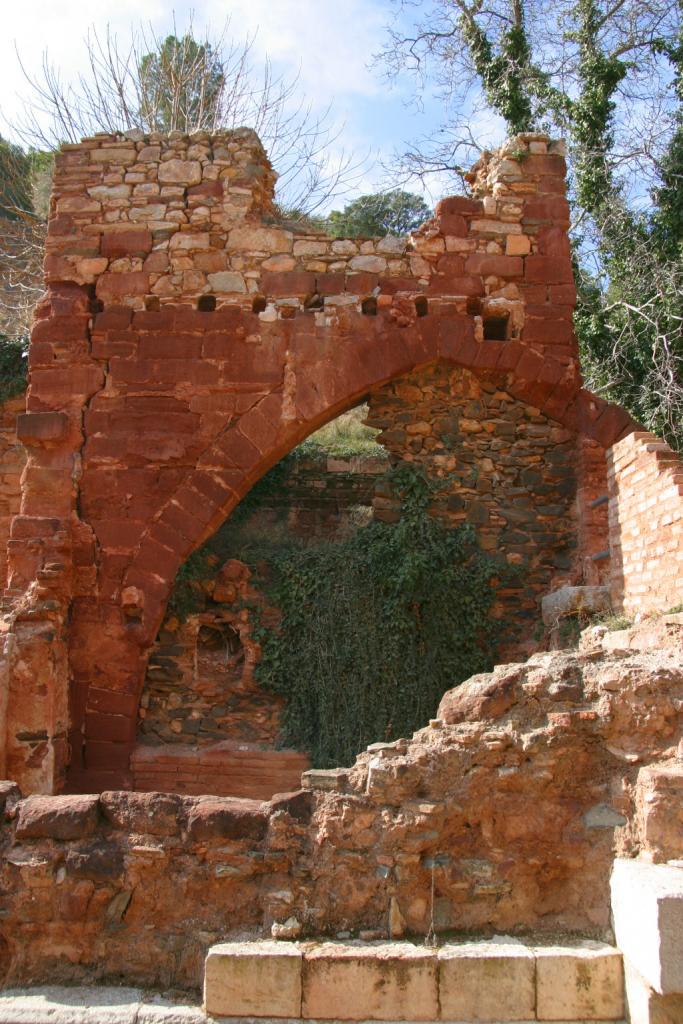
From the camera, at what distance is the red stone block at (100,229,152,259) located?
26.3 ft

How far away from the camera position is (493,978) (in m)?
3.47

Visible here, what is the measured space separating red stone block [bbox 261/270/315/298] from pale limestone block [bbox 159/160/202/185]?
113 centimetres

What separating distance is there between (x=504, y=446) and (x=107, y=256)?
4.01m

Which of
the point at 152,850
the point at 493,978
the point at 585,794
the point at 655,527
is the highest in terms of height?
the point at 655,527

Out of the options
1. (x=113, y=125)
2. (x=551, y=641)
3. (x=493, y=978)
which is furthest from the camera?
(x=113, y=125)

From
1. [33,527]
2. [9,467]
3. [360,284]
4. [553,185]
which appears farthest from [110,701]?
[553,185]

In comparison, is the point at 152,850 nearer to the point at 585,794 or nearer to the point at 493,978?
the point at 493,978

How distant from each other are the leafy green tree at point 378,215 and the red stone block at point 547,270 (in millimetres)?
13618

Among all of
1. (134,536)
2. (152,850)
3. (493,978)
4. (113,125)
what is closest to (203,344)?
(134,536)

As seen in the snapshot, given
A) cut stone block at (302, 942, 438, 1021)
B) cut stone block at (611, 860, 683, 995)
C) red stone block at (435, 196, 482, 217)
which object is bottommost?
cut stone block at (302, 942, 438, 1021)

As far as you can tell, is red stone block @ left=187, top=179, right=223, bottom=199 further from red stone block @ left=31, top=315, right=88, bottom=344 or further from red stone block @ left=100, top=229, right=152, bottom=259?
red stone block @ left=31, top=315, right=88, bottom=344

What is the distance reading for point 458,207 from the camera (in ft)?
26.3

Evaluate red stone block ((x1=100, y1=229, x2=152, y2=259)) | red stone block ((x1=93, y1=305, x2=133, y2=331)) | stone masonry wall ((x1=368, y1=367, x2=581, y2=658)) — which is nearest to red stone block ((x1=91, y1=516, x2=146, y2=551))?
red stone block ((x1=93, y1=305, x2=133, y2=331))

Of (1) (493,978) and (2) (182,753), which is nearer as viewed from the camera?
(1) (493,978)
